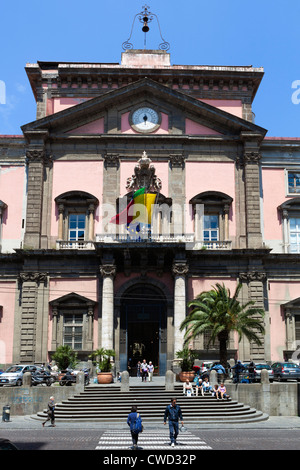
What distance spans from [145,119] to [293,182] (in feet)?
38.6

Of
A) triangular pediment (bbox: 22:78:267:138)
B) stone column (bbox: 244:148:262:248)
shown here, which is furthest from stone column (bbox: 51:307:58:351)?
stone column (bbox: 244:148:262:248)

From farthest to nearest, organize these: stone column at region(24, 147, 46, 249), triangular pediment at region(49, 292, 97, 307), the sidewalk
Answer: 1. stone column at region(24, 147, 46, 249)
2. triangular pediment at region(49, 292, 97, 307)
3. the sidewalk

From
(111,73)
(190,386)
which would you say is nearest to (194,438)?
(190,386)

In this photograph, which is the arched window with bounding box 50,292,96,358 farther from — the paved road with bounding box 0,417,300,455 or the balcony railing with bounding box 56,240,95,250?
the paved road with bounding box 0,417,300,455

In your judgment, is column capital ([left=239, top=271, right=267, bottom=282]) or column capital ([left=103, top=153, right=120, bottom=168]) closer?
column capital ([left=239, top=271, right=267, bottom=282])

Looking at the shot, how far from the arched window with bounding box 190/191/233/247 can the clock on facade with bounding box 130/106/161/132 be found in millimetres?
6290

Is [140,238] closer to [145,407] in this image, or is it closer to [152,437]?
[145,407]

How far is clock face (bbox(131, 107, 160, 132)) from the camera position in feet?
133

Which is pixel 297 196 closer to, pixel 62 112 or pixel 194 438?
pixel 62 112

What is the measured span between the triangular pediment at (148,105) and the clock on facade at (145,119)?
0.31m

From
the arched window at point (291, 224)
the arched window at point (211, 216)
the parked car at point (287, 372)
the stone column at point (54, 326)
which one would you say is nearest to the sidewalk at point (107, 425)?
the parked car at point (287, 372)

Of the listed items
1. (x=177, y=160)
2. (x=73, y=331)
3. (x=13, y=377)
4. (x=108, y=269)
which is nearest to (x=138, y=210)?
(x=108, y=269)

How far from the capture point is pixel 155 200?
38.6 m

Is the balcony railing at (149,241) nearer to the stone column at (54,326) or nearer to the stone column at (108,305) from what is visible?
the stone column at (108,305)
